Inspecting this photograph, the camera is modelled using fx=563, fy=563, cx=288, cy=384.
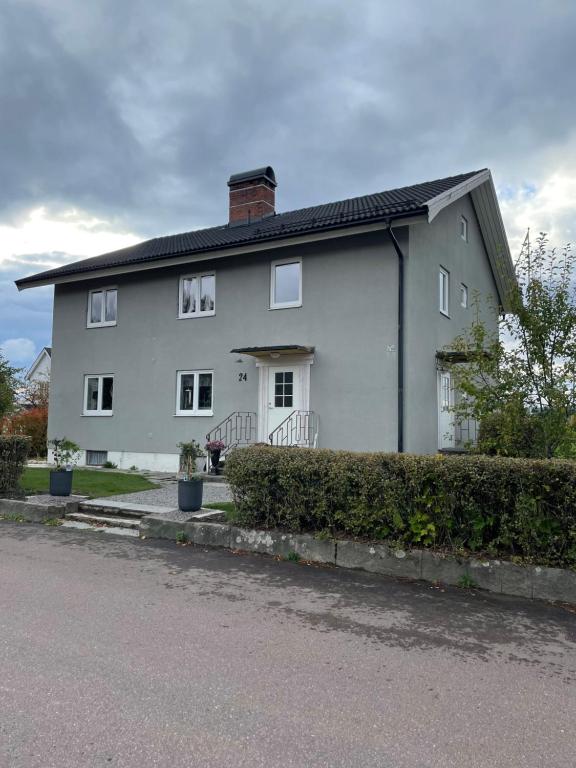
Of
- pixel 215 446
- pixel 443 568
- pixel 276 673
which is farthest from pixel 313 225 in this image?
pixel 276 673

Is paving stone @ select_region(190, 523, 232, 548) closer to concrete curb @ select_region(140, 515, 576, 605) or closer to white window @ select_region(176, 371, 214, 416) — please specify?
concrete curb @ select_region(140, 515, 576, 605)

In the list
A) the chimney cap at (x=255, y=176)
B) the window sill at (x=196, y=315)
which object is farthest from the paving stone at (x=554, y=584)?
the chimney cap at (x=255, y=176)

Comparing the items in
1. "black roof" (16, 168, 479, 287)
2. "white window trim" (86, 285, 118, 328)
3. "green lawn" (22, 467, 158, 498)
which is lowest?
"green lawn" (22, 467, 158, 498)

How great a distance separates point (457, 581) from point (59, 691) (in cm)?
377

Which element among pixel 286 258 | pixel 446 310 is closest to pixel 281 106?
pixel 286 258

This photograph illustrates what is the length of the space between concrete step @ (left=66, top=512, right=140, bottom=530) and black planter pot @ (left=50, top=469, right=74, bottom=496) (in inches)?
30.1

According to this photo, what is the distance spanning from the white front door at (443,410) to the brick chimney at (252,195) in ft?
27.9

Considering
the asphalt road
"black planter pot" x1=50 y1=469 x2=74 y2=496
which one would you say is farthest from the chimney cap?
the asphalt road

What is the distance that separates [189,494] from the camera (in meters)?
8.01

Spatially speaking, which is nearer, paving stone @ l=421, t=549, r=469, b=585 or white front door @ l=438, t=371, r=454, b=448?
paving stone @ l=421, t=549, r=469, b=585

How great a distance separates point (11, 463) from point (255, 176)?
13.3m

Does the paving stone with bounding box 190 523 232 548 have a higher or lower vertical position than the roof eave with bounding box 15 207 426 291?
lower

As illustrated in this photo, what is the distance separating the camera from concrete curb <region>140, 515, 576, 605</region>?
17.1 feet

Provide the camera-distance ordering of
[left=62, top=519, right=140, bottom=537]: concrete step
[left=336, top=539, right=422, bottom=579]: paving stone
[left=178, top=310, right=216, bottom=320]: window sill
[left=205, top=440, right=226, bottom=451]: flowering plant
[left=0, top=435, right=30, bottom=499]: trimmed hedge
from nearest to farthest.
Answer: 1. [left=336, top=539, right=422, bottom=579]: paving stone
2. [left=62, top=519, right=140, bottom=537]: concrete step
3. [left=0, top=435, right=30, bottom=499]: trimmed hedge
4. [left=205, top=440, right=226, bottom=451]: flowering plant
5. [left=178, top=310, right=216, bottom=320]: window sill
